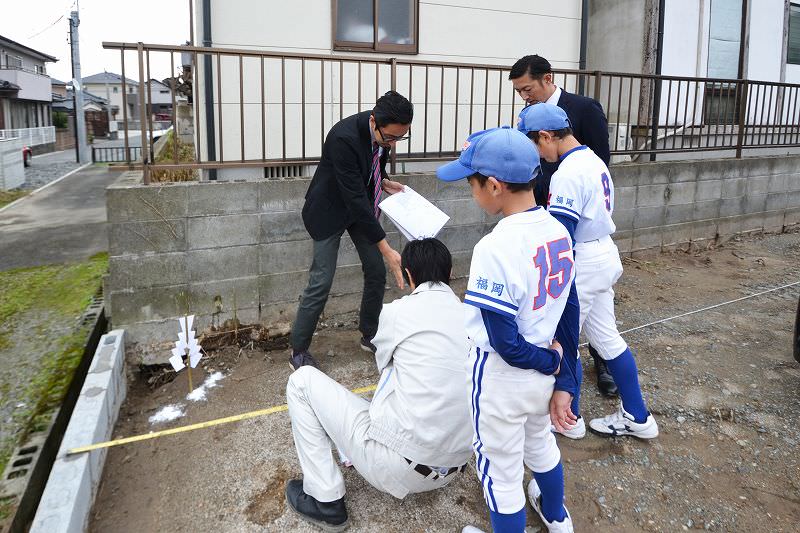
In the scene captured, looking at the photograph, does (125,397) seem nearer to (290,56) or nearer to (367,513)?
(367,513)

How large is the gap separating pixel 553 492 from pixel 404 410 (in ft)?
2.26

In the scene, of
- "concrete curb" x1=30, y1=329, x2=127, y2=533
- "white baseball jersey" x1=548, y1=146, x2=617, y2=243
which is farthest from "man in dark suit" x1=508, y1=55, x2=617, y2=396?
"concrete curb" x1=30, y1=329, x2=127, y2=533

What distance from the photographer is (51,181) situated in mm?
18531

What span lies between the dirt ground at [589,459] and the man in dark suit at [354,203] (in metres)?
Answer: 0.43

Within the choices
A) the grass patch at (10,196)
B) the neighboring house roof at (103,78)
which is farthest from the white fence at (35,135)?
the neighboring house roof at (103,78)

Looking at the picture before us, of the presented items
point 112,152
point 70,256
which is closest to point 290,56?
point 70,256

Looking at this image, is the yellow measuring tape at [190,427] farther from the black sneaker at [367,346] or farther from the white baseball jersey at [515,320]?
the white baseball jersey at [515,320]

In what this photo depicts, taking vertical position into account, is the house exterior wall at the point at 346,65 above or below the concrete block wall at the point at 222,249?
above

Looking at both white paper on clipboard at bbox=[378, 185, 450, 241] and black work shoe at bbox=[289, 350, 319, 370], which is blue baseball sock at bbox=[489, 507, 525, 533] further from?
black work shoe at bbox=[289, 350, 319, 370]

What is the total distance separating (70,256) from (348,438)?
23.3 feet

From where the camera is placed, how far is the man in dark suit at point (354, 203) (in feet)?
11.3

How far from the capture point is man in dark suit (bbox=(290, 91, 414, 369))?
3.44 metres

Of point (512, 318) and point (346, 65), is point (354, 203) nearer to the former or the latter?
point (512, 318)

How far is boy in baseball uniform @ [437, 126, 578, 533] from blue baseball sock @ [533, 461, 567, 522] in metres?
0.22
